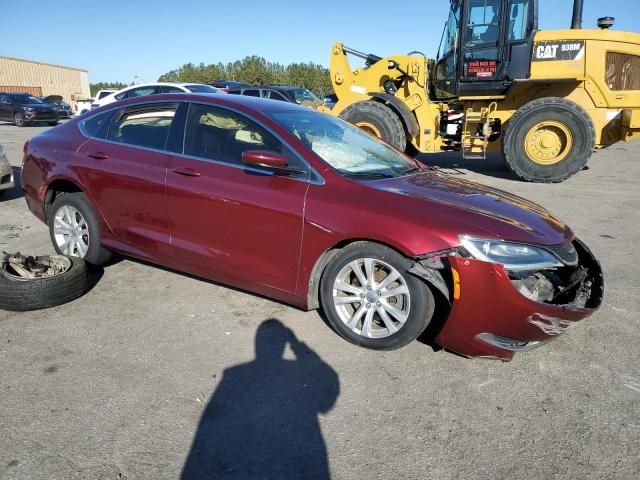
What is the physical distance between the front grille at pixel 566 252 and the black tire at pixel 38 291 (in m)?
3.40

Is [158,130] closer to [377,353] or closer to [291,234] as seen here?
[291,234]

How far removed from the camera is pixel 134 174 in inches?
149

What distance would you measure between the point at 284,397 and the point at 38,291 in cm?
213

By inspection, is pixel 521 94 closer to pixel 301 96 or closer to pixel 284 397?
pixel 284 397

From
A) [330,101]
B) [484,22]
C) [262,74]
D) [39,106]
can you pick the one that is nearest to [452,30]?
[484,22]

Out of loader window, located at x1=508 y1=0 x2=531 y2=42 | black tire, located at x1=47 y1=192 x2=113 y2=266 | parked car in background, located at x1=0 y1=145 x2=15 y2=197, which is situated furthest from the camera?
loader window, located at x1=508 y1=0 x2=531 y2=42

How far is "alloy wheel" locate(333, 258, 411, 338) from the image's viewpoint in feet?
9.73

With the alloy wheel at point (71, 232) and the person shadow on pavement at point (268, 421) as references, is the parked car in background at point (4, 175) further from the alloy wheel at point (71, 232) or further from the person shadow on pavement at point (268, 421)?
the person shadow on pavement at point (268, 421)

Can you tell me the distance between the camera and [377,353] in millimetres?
3102

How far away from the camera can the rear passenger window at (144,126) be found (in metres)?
3.83

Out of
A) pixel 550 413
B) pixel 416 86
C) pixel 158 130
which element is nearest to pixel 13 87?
pixel 416 86

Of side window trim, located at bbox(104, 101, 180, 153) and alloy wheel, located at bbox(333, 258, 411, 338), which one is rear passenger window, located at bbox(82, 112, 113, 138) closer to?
side window trim, located at bbox(104, 101, 180, 153)

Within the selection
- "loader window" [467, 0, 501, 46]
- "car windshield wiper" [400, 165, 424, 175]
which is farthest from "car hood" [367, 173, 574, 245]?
"loader window" [467, 0, 501, 46]

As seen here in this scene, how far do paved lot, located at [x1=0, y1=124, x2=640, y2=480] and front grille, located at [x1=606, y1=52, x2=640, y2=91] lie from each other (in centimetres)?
658
